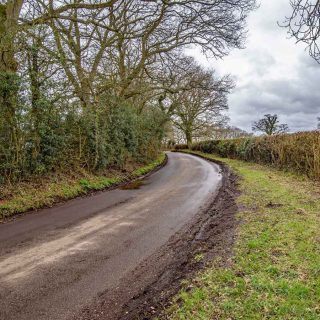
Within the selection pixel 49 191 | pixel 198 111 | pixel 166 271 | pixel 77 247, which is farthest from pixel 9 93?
pixel 198 111

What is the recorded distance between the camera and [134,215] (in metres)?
8.52

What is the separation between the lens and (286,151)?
16672 millimetres

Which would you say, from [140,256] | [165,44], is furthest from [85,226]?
[165,44]

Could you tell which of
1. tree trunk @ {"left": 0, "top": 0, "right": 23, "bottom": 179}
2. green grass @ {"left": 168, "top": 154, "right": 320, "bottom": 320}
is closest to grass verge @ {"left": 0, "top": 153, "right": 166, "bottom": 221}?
tree trunk @ {"left": 0, "top": 0, "right": 23, "bottom": 179}

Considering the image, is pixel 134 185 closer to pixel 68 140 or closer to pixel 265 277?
pixel 68 140

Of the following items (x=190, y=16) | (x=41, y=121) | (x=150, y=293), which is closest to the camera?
(x=150, y=293)

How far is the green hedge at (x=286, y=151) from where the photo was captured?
533 inches

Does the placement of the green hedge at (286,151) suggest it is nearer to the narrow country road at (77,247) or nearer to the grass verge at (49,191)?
the narrow country road at (77,247)

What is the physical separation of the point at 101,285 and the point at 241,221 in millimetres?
3784

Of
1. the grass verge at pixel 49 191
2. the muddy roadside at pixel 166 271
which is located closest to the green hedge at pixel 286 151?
the muddy roadside at pixel 166 271

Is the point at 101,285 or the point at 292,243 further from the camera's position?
the point at 292,243

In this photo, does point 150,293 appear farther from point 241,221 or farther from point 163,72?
point 163,72

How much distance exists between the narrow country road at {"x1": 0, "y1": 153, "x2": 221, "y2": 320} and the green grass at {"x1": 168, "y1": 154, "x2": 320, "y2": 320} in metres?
1.36

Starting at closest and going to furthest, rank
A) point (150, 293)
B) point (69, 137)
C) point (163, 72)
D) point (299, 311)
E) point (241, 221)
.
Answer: point (299, 311) < point (150, 293) < point (241, 221) < point (69, 137) < point (163, 72)
